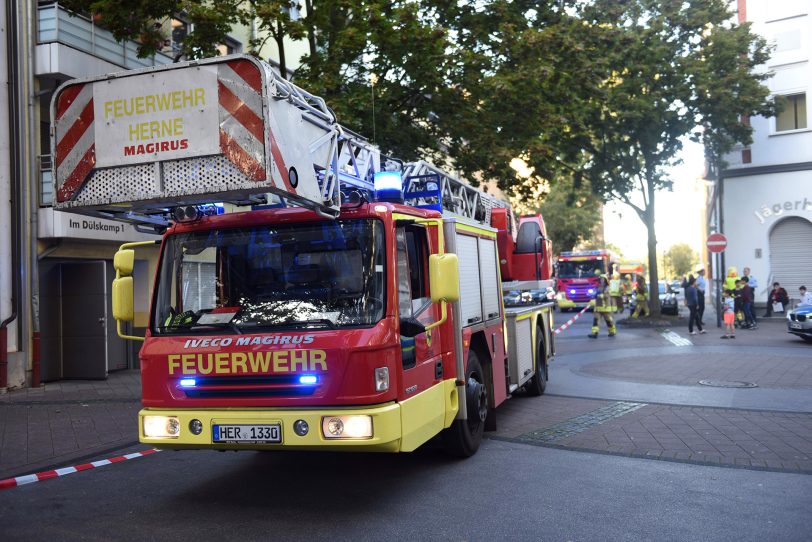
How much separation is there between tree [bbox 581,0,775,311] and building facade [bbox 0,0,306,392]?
14.5 meters

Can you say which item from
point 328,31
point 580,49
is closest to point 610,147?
point 580,49

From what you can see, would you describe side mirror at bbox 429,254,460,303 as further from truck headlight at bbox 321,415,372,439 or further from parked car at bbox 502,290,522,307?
A: parked car at bbox 502,290,522,307

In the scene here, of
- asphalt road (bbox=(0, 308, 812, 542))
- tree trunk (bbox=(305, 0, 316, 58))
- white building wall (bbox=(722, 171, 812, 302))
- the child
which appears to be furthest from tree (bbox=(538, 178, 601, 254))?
asphalt road (bbox=(0, 308, 812, 542))

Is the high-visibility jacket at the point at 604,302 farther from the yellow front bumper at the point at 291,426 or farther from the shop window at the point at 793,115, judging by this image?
the yellow front bumper at the point at 291,426

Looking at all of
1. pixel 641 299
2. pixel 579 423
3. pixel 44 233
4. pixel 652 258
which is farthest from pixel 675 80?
pixel 44 233

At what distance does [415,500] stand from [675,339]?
1582 cm

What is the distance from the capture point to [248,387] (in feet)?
17.7

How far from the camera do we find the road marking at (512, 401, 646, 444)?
8078 mm

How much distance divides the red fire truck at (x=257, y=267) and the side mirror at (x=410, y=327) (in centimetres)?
2

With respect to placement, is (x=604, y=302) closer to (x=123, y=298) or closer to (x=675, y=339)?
(x=675, y=339)

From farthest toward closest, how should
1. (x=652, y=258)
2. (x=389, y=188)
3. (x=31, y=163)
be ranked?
(x=652, y=258) < (x=31, y=163) < (x=389, y=188)

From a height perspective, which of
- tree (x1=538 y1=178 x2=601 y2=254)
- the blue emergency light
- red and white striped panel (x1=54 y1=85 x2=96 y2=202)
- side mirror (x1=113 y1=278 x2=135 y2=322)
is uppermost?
tree (x1=538 y1=178 x2=601 y2=254)

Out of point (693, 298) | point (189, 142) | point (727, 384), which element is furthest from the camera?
point (693, 298)

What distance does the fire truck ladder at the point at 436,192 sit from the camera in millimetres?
7789
